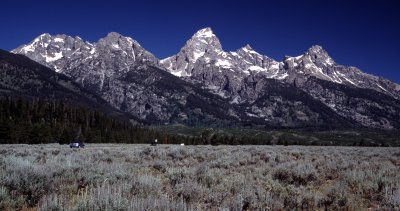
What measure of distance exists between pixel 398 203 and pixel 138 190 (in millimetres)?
6262

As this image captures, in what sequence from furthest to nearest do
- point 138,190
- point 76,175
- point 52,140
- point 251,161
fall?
point 52,140 → point 251,161 → point 76,175 → point 138,190

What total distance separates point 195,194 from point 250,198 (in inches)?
55.6

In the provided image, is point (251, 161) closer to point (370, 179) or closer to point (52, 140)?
point (370, 179)

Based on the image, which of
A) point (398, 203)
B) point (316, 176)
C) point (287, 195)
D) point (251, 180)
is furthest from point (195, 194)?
point (316, 176)

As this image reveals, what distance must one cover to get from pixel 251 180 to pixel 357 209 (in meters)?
3.67

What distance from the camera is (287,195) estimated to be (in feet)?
32.1

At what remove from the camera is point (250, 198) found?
9.03m

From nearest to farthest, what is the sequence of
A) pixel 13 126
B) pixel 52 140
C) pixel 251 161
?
pixel 251 161
pixel 13 126
pixel 52 140

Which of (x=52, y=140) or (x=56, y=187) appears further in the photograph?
(x=52, y=140)

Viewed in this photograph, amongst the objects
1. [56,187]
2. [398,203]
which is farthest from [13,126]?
[398,203]

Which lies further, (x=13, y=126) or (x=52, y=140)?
(x=52, y=140)

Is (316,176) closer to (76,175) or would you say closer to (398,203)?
(398,203)

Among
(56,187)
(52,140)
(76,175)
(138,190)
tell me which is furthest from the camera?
(52,140)

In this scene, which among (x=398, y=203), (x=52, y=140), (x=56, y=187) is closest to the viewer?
(x=398, y=203)
